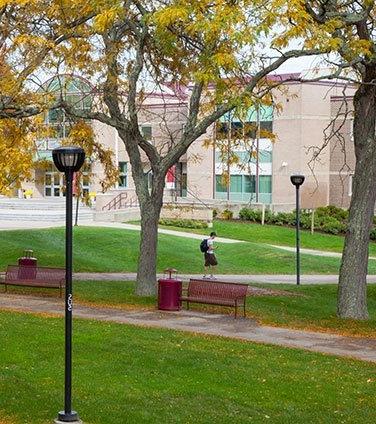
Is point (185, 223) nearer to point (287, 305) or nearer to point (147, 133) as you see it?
point (147, 133)

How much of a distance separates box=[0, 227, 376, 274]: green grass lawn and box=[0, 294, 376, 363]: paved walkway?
12.2 meters

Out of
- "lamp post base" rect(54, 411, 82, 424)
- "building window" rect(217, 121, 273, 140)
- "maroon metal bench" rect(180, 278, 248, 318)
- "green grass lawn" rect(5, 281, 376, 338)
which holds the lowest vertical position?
"green grass lawn" rect(5, 281, 376, 338)

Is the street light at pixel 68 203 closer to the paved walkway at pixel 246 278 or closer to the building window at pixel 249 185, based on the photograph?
the paved walkway at pixel 246 278

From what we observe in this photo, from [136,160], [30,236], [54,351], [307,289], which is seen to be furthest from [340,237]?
[54,351]

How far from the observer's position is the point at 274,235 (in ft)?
171

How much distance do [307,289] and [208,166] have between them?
34012 millimetres

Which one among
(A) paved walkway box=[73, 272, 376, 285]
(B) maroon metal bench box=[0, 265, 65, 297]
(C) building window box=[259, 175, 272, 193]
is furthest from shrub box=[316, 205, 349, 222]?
(B) maroon metal bench box=[0, 265, 65, 297]

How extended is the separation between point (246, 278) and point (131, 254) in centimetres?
674

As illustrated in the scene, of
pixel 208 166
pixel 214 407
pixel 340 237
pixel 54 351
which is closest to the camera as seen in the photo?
pixel 214 407

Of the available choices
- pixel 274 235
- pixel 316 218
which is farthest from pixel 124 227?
pixel 316 218

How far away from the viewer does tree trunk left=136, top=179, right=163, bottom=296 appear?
23.8m

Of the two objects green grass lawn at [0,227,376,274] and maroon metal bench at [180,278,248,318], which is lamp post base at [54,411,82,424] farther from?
green grass lawn at [0,227,376,274]

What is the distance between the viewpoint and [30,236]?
4116 centimetres

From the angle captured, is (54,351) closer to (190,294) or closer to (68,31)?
(190,294)
